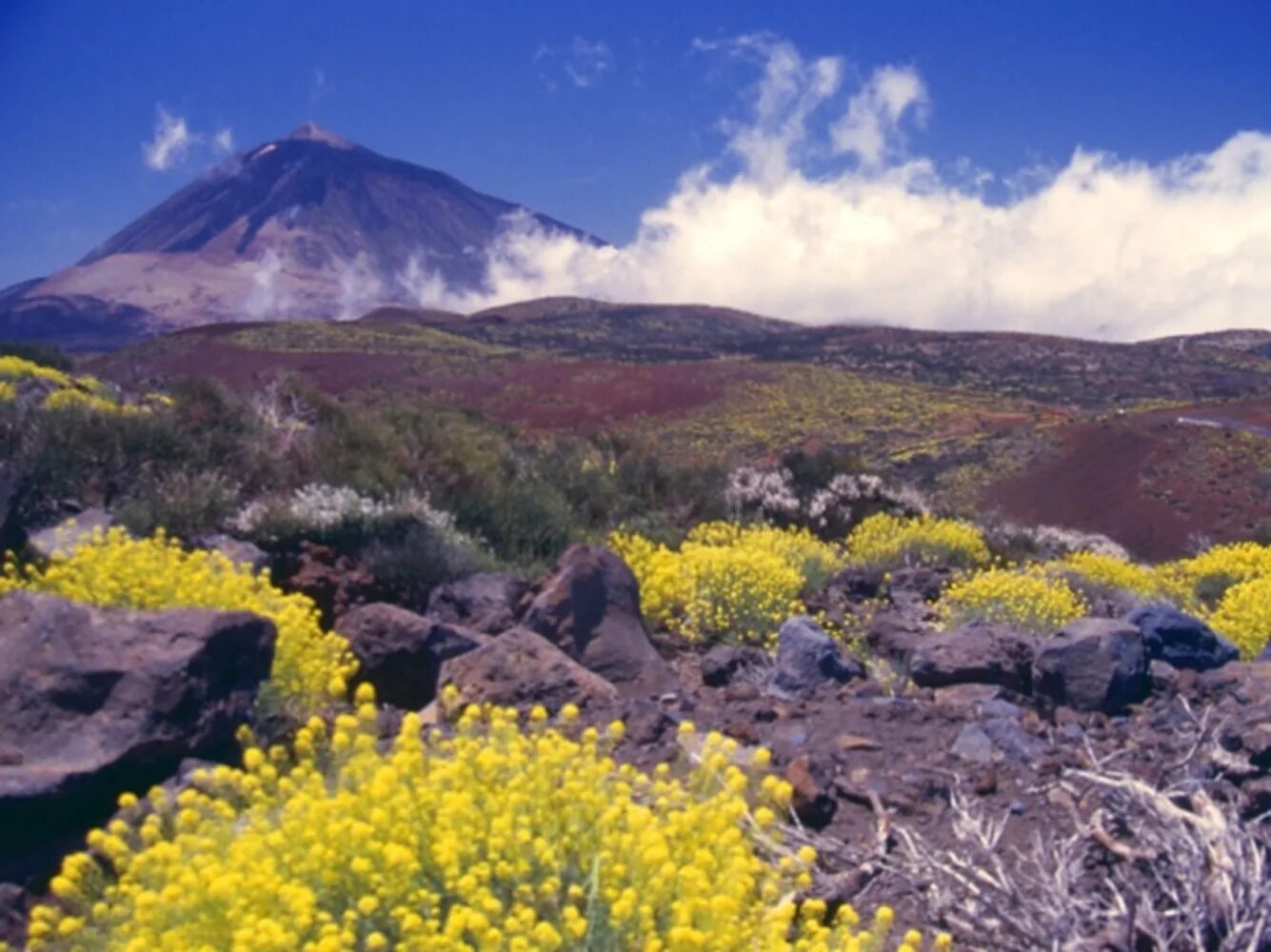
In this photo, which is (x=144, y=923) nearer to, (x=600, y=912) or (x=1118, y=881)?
(x=600, y=912)

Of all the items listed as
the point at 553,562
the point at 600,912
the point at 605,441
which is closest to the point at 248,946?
the point at 600,912

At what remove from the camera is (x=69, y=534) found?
6.68 m

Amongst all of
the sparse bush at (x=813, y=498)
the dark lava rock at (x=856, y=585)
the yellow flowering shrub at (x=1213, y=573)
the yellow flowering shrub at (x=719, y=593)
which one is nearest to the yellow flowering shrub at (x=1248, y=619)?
the yellow flowering shrub at (x=1213, y=573)

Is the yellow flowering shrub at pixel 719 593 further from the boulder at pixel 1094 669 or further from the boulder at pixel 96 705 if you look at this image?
the boulder at pixel 96 705

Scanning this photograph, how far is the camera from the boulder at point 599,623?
6293mm

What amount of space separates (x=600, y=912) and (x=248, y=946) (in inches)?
27.4

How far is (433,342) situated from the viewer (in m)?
57.8

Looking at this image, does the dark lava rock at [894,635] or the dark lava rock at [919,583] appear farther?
the dark lava rock at [919,583]

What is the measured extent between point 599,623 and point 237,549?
214cm

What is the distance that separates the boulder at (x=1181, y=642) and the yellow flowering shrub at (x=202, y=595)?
405cm

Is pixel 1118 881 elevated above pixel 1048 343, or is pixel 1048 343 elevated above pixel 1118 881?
pixel 1048 343

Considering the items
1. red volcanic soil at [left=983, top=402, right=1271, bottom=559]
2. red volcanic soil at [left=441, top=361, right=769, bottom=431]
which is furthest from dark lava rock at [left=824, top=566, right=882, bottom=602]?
red volcanic soil at [left=441, top=361, right=769, bottom=431]

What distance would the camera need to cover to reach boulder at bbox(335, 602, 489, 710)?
5.77 metres

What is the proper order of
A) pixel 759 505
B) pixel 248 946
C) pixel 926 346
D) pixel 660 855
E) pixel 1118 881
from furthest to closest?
pixel 926 346, pixel 759 505, pixel 1118 881, pixel 660 855, pixel 248 946
